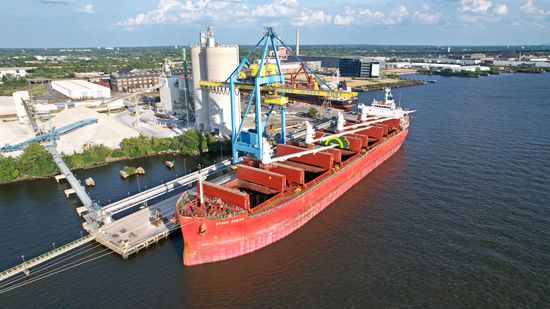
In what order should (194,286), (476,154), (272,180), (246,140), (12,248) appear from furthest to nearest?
(476,154) → (246,140) → (272,180) → (12,248) → (194,286)

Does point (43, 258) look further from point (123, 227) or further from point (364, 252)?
point (364, 252)

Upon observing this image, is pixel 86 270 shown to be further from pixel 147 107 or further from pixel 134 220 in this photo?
pixel 147 107

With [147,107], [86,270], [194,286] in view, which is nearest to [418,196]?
[194,286]

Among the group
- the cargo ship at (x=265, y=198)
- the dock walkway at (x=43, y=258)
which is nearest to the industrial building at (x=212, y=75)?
the cargo ship at (x=265, y=198)

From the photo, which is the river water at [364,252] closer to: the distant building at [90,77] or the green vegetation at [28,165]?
the green vegetation at [28,165]

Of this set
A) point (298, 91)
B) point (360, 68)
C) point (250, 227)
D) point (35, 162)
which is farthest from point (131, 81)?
point (360, 68)

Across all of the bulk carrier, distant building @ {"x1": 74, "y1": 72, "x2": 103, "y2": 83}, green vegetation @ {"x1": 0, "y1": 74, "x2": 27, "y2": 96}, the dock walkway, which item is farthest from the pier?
distant building @ {"x1": 74, "y1": 72, "x2": 103, "y2": 83}
